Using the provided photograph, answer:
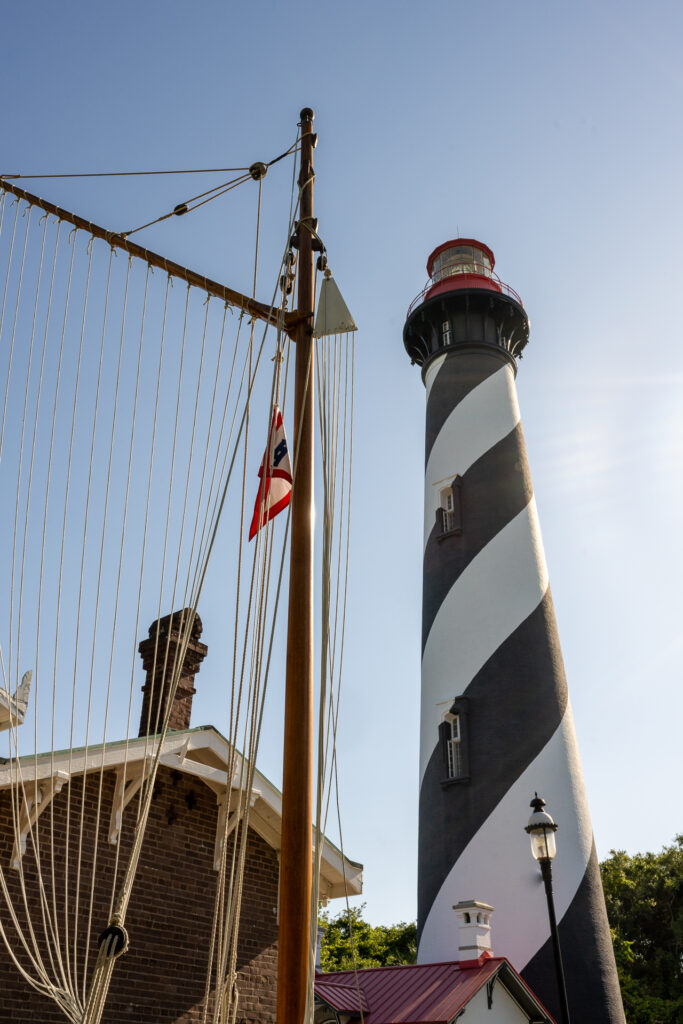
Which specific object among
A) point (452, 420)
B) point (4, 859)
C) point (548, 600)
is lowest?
point (4, 859)

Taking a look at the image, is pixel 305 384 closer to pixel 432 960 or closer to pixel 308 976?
pixel 308 976

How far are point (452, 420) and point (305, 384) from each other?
40.1 feet

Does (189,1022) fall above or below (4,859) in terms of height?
below

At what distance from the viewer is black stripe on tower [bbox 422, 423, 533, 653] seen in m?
17.0

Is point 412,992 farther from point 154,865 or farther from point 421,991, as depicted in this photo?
point 154,865

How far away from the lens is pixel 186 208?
7.64 metres

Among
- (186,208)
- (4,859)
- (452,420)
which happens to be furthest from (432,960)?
(186,208)

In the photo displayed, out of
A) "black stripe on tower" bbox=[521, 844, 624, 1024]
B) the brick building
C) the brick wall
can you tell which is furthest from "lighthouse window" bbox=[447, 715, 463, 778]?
the brick wall

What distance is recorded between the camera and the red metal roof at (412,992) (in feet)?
36.3

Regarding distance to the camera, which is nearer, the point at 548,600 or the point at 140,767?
the point at 140,767

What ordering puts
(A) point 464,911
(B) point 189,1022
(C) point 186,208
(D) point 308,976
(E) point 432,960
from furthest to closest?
1. (E) point 432,960
2. (A) point 464,911
3. (B) point 189,1022
4. (C) point 186,208
5. (D) point 308,976

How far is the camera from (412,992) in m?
11.8

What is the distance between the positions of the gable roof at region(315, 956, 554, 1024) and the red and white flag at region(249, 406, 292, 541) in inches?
287

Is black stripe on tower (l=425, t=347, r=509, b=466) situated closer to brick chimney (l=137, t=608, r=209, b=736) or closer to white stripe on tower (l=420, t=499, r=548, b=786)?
white stripe on tower (l=420, t=499, r=548, b=786)
